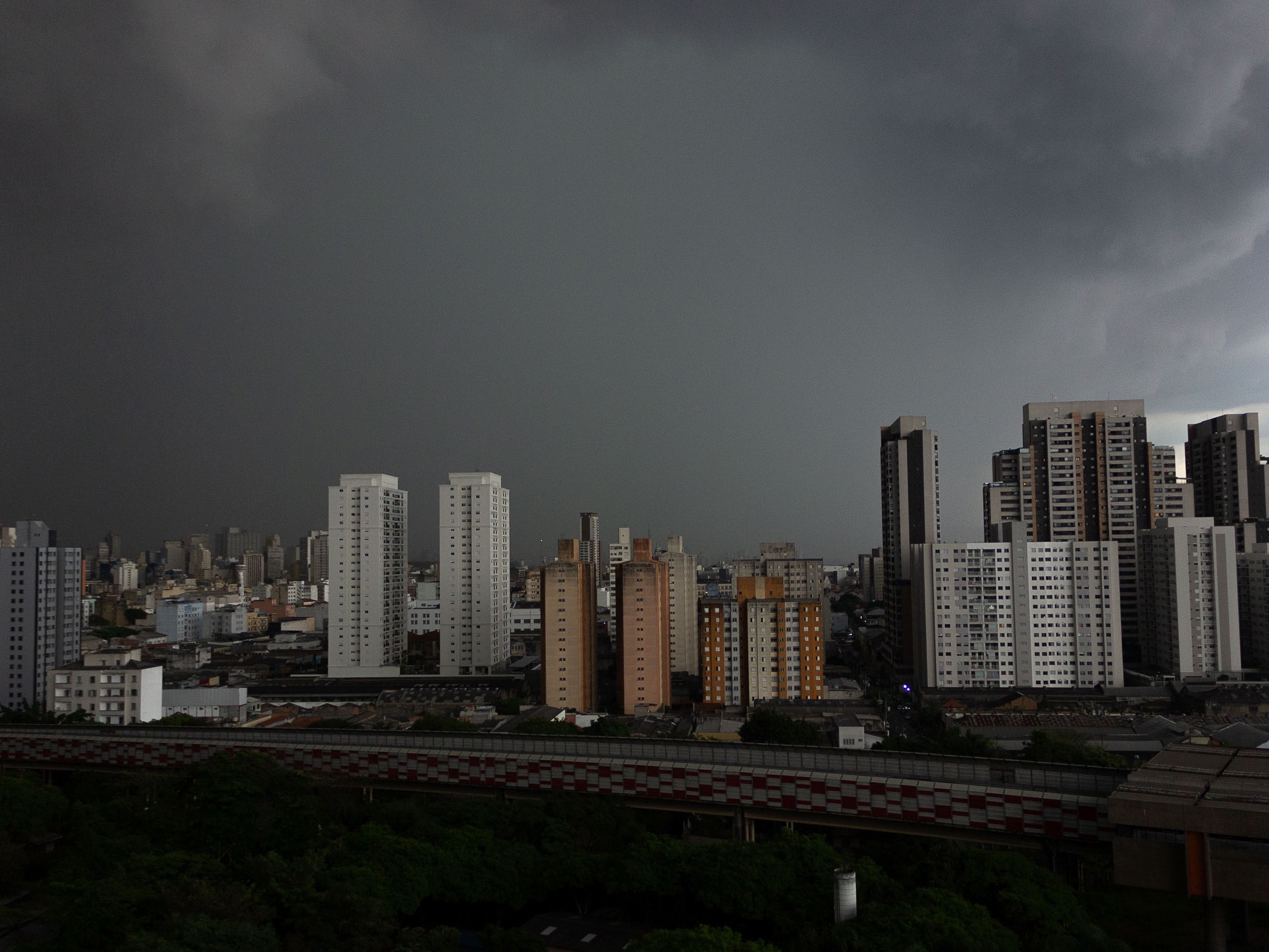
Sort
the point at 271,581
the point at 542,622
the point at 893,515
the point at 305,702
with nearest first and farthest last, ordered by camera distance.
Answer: the point at 542,622 < the point at 305,702 < the point at 893,515 < the point at 271,581

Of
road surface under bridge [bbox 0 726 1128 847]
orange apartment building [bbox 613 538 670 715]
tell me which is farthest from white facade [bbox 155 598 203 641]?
road surface under bridge [bbox 0 726 1128 847]

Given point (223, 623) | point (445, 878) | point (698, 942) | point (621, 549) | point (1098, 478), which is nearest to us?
point (698, 942)

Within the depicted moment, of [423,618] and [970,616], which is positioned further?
[423,618]

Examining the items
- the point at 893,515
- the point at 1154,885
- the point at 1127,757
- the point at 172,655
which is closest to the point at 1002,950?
the point at 1154,885

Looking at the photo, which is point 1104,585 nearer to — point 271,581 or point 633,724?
point 633,724

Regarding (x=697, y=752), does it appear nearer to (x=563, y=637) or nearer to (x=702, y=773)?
(x=702, y=773)

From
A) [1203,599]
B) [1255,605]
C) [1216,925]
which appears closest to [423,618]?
[1203,599]

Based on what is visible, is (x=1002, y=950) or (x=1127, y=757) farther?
(x=1127, y=757)
